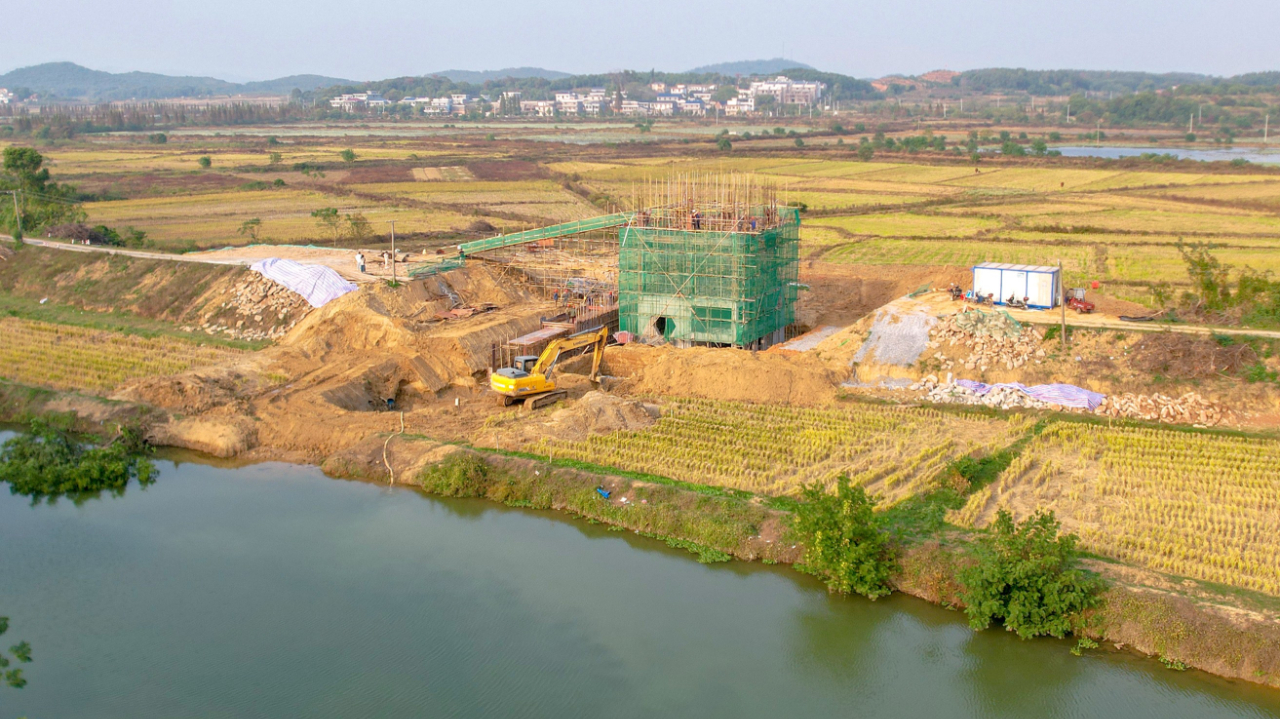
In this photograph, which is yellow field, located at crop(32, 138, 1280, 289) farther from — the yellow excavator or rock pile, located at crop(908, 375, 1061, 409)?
the yellow excavator

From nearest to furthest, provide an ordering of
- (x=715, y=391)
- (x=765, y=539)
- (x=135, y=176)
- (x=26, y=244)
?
(x=765, y=539) < (x=715, y=391) < (x=26, y=244) < (x=135, y=176)

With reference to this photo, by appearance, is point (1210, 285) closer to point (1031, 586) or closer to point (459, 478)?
point (1031, 586)

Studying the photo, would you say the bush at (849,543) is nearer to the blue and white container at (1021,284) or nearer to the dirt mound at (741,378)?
the dirt mound at (741,378)

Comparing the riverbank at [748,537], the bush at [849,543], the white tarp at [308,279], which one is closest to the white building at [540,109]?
the white tarp at [308,279]

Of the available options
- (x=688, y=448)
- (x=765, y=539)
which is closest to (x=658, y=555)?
(x=765, y=539)

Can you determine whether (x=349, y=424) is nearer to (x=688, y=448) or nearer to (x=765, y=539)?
(x=688, y=448)

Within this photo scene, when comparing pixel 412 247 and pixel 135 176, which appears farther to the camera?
pixel 135 176
